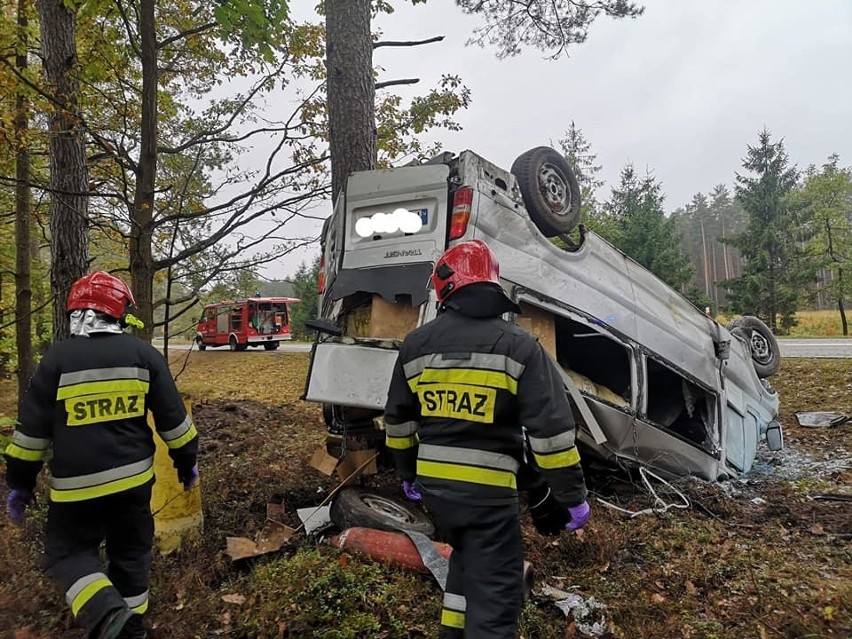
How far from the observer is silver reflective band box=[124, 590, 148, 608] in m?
2.42

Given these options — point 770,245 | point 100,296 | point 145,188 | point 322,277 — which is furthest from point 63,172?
point 770,245

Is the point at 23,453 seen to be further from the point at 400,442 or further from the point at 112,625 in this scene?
the point at 400,442

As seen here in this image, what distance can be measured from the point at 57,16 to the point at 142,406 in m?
4.50

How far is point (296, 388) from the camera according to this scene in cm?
1008

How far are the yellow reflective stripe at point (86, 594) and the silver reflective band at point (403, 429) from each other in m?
1.37

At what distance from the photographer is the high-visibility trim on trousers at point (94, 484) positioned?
7.62 ft

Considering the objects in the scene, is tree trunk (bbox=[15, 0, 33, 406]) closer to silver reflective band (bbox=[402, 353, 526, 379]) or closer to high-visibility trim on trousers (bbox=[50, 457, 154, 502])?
high-visibility trim on trousers (bbox=[50, 457, 154, 502])

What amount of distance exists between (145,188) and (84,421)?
2.27 metres

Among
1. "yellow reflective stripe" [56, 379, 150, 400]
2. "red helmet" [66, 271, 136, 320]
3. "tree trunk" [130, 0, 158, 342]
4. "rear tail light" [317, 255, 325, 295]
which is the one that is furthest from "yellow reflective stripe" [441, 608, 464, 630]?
"tree trunk" [130, 0, 158, 342]

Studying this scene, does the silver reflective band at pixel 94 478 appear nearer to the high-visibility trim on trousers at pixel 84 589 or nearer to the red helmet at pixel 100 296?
the high-visibility trim on trousers at pixel 84 589

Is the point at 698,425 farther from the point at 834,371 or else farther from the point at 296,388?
the point at 296,388

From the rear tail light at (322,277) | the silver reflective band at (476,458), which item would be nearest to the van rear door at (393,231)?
the rear tail light at (322,277)

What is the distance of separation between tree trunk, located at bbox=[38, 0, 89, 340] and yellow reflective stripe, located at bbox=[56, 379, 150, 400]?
2.92 metres

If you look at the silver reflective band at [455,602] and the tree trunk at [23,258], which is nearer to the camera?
the silver reflective band at [455,602]
